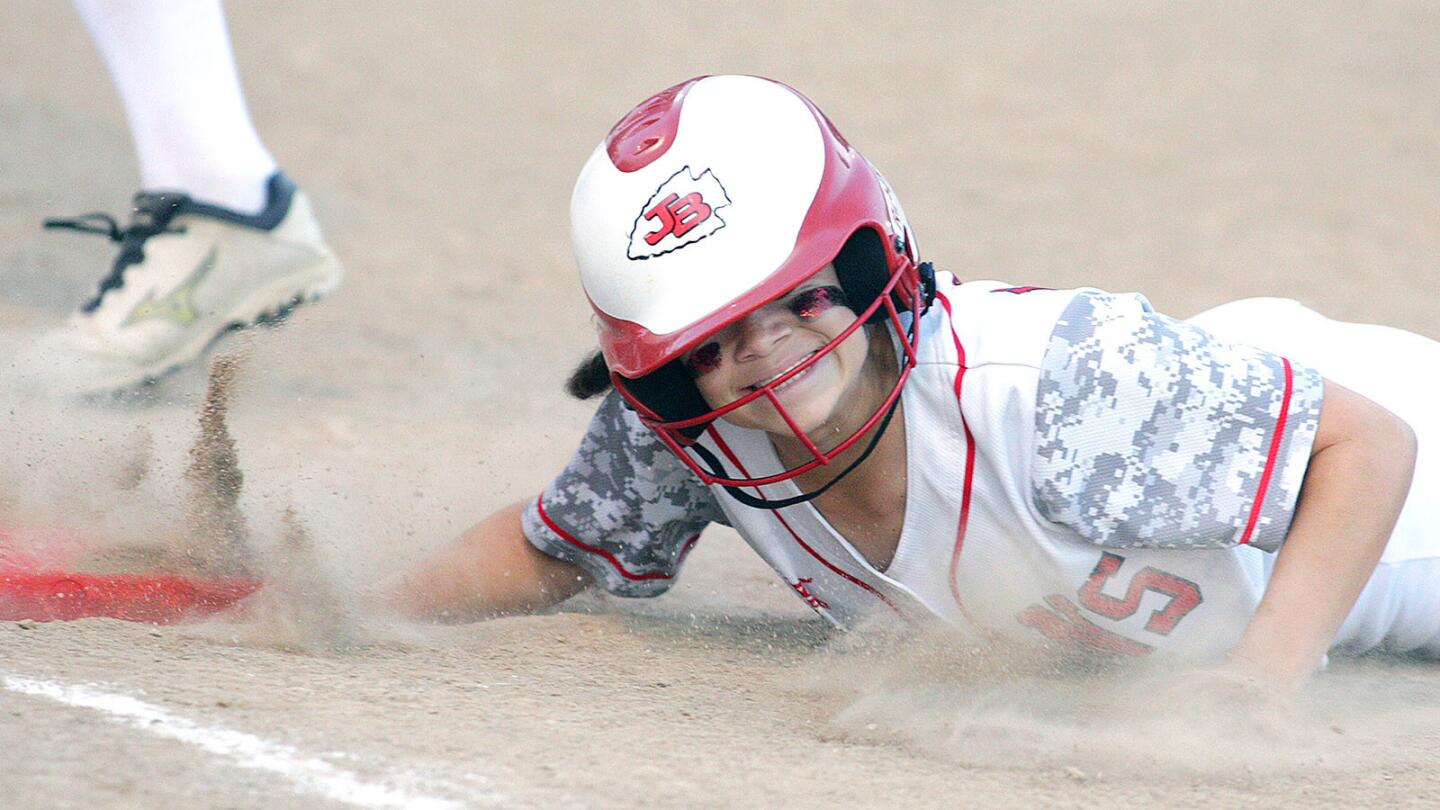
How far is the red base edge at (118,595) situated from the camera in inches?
95.7

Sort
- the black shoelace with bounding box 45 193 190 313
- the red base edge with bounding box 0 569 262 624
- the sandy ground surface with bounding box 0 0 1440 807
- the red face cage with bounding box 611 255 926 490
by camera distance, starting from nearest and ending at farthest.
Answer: the sandy ground surface with bounding box 0 0 1440 807 < the red face cage with bounding box 611 255 926 490 < the red base edge with bounding box 0 569 262 624 < the black shoelace with bounding box 45 193 190 313

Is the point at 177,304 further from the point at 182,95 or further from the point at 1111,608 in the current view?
the point at 1111,608

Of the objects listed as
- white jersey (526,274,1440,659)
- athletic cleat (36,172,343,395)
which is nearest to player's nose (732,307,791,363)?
white jersey (526,274,1440,659)

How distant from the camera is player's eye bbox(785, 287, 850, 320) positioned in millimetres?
2107

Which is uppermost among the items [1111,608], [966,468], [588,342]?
[966,468]

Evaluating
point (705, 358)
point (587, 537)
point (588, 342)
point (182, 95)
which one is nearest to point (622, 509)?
point (587, 537)

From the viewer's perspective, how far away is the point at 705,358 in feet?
6.92

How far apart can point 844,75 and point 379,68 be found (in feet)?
7.51

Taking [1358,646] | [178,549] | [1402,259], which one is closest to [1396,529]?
[1358,646]

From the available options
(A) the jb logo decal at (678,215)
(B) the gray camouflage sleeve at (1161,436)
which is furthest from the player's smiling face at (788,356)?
(B) the gray camouflage sleeve at (1161,436)

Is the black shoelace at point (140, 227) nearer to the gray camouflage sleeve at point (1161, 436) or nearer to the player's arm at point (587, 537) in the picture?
the player's arm at point (587, 537)

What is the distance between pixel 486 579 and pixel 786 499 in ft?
2.13

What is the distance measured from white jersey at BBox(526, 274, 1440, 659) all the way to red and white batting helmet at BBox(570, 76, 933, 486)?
134 mm

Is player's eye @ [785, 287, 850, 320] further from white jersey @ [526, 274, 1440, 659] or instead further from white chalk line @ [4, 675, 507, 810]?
white chalk line @ [4, 675, 507, 810]
